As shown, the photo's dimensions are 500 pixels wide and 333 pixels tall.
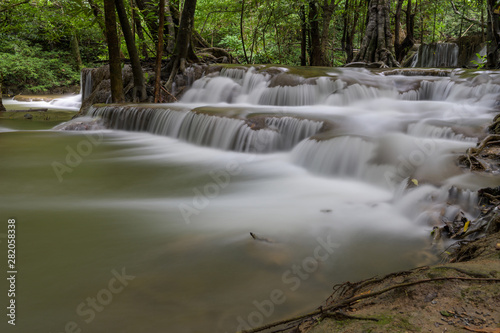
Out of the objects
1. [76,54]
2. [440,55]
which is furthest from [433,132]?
[76,54]

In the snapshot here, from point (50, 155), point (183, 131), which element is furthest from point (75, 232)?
point (183, 131)

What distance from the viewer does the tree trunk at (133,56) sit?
29.4ft

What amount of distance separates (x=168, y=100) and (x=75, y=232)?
323 inches

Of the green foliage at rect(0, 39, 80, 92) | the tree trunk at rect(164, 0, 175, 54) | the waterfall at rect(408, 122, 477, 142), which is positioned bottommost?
the waterfall at rect(408, 122, 477, 142)

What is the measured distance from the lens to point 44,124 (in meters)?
9.91

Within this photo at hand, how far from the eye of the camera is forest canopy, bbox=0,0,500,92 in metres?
11.6

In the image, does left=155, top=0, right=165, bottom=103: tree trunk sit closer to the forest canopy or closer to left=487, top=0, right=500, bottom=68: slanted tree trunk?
the forest canopy

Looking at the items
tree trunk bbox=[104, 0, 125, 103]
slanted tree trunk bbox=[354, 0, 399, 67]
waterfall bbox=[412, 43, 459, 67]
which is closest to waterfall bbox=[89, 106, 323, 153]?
tree trunk bbox=[104, 0, 125, 103]

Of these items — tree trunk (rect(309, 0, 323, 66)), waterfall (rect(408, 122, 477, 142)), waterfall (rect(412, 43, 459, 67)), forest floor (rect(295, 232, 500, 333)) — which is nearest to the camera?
forest floor (rect(295, 232, 500, 333))

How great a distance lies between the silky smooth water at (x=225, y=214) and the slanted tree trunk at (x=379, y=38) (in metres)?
5.35

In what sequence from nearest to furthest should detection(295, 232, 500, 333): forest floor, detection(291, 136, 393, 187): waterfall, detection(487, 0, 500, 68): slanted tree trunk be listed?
detection(295, 232, 500, 333): forest floor
detection(291, 136, 393, 187): waterfall
detection(487, 0, 500, 68): slanted tree trunk

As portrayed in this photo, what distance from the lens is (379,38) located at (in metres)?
12.3

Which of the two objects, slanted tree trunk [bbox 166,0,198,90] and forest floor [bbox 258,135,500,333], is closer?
forest floor [bbox 258,135,500,333]

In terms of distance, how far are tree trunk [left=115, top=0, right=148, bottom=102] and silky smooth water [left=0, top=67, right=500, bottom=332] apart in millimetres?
3674
